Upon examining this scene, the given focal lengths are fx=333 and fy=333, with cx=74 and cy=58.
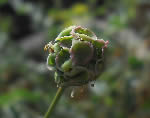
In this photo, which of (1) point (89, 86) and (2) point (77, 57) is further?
(1) point (89, 86)

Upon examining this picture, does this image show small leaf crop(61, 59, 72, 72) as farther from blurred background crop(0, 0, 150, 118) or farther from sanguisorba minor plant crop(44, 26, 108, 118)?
blurred background crop(0, 0, 150, 118)

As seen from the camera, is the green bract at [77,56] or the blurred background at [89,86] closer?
the green bract at [77,56]

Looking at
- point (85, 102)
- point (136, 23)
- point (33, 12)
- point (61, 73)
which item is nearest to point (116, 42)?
point (85, 102)

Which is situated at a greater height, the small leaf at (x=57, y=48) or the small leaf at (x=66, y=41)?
the small leaf at (x=66, y=41)

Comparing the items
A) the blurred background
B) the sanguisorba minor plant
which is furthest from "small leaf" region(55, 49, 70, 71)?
the blurred background

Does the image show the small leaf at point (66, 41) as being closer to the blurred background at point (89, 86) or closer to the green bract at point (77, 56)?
the green bract at point (77, 56)

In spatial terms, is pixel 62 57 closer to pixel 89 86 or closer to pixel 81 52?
pixel 81 52

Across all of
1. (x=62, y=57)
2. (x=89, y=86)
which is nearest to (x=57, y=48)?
(x=62, y=57)

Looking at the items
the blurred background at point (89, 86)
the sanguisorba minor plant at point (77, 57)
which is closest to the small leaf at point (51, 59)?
the sanguisorba minor plant at point (77, 57)
